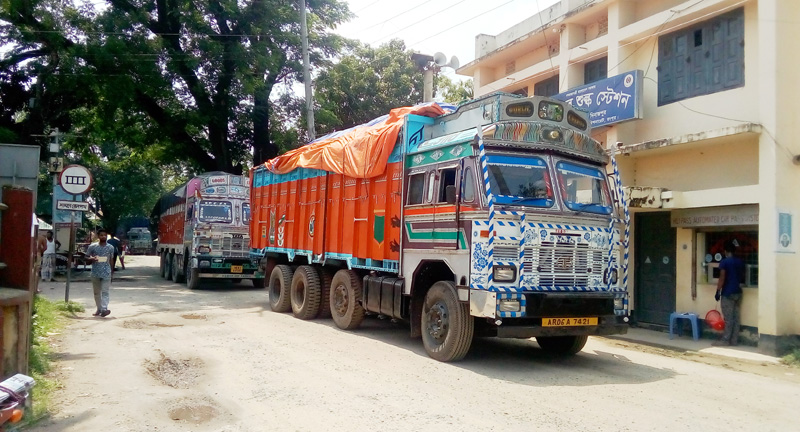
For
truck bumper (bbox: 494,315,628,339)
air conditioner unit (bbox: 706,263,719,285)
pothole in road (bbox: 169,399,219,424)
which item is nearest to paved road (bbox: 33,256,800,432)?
pothole in road (bbox: 169,399,219,424)

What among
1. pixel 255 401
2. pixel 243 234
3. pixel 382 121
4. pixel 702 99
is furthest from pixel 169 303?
pixel 702 99

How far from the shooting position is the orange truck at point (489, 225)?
7727mm

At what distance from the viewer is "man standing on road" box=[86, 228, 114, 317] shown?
1238 centimetres

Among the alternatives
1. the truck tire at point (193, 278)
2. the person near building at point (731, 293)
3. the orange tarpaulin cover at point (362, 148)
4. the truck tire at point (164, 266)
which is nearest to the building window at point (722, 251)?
the person near building at point (731, 293)

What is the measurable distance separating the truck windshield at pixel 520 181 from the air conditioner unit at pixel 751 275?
5.44m

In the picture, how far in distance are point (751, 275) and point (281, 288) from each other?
367 inches

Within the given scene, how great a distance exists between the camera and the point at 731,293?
10.7m

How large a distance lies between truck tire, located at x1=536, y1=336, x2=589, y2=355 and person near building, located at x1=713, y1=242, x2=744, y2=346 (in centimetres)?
328

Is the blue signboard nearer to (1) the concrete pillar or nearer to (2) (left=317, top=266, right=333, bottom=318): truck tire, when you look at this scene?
(1) the concrete pillar

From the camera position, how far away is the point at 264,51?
2319cm

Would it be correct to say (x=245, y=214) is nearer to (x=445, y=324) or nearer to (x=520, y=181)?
(x=445, y=324)

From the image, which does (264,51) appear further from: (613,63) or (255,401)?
(255,401)

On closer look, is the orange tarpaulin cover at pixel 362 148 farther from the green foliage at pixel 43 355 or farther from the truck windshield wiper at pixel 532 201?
the green foliage at pixel 43 355

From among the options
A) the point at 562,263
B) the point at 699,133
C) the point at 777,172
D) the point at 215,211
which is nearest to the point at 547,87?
the point at 699,133
